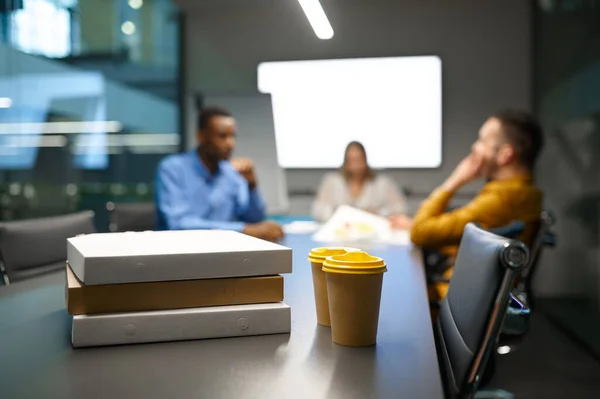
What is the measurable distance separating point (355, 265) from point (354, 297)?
0.05m

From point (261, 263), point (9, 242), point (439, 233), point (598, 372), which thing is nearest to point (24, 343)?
point (261, 263)

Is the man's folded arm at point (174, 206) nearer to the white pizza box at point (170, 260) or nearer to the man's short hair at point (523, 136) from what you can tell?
the man's short hair at point (523, 136)

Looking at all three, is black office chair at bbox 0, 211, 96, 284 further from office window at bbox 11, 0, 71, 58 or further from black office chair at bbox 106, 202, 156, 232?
office window at bbox 11, 0, 71, 58

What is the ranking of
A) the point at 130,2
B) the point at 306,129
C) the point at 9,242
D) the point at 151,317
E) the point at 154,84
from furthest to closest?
the point at 306,129 < the point at 154,84 < the point at 130,2 < the point at 9,242 < the point at 151,317

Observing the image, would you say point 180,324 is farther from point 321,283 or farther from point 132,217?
point 132,217

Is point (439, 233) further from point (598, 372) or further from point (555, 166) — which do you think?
point (555, 166)

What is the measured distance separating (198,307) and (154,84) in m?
4.61

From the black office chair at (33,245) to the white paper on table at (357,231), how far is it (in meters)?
1.06

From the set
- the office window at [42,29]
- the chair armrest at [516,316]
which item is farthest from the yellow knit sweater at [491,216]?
the office window at [42,29]

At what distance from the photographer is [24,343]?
34.4 inches

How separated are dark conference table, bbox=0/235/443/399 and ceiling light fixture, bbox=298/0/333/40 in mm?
670

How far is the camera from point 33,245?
1793mm

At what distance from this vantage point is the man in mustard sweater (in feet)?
7.67

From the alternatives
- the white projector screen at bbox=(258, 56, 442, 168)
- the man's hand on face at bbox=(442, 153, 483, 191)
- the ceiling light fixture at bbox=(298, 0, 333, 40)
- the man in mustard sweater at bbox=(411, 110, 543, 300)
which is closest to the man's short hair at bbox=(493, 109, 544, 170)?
the man in mustard sweater at bbox=(411, 110, 543, 300)
